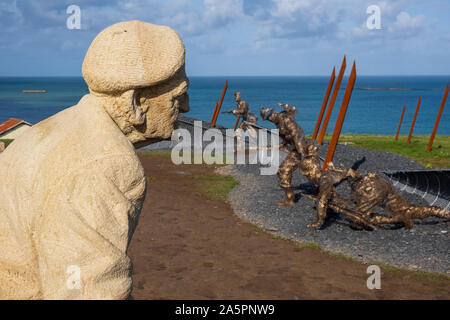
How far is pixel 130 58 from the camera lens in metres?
1.92

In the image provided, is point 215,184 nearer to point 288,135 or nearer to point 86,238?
point 288,135

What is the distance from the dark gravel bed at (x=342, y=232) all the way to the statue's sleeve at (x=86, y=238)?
7.43m

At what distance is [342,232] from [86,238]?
28.2ft

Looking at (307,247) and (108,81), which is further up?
(108,81)

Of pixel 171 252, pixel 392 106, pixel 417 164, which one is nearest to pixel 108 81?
pixel 171 252

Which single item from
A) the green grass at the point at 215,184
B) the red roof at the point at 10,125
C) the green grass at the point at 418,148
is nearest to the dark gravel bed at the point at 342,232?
the green grass at the point at 215,184

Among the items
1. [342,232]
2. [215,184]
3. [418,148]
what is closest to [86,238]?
[342,232]

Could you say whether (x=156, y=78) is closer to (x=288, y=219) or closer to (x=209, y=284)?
(x=209, y=284)

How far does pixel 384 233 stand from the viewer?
9406mm

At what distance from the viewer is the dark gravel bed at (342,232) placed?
8.46 m

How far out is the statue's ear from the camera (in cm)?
198

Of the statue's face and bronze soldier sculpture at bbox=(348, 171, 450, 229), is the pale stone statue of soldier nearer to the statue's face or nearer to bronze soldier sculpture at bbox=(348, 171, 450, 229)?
the statue's face

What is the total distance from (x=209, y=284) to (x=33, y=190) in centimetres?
593

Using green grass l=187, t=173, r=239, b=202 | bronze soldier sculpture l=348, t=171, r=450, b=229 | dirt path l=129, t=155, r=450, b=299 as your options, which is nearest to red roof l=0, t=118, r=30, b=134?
green grass l=187, t=173, r=239, b=202
